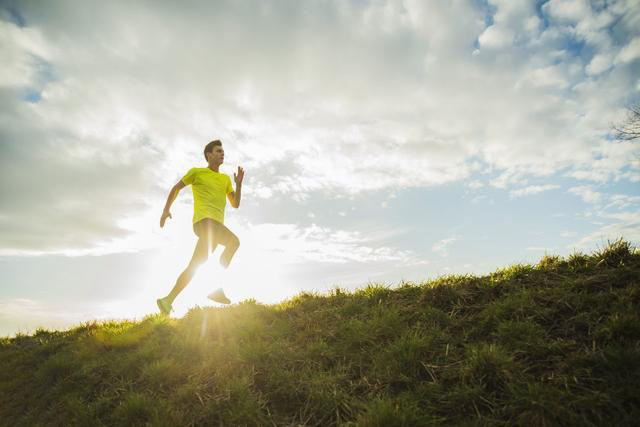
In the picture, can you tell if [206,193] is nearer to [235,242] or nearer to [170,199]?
[170,199]

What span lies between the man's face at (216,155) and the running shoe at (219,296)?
8.61 ft

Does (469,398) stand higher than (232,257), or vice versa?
(232,257)

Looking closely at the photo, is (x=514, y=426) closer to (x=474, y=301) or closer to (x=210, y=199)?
(x=474, y=301)

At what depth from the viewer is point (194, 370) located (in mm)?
4660

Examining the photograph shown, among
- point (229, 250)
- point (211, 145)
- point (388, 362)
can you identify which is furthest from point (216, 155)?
point (388, 362)

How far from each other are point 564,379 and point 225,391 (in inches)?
132

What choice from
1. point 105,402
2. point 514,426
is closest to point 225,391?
point 105,402

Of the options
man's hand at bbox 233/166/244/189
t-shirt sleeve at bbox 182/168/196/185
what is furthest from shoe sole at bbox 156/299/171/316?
man's hand at bbox 233/166/244/189

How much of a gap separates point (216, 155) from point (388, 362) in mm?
5400

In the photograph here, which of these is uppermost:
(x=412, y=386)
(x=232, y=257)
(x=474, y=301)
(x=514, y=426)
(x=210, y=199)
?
(x=210, y=199)

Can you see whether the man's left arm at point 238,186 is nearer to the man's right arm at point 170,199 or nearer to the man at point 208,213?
the man at point 208,213

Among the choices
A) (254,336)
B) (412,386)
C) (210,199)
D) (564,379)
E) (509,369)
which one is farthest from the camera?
(210,199)

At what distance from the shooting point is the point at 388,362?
4027 millimetres

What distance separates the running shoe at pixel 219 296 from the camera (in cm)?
711
